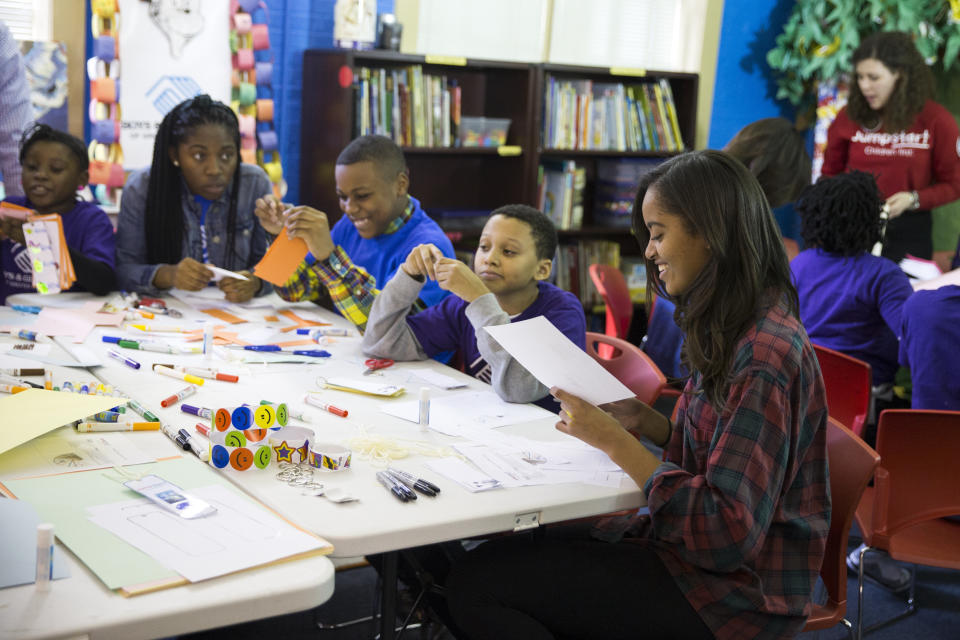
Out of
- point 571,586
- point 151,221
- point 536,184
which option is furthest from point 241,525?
point 536,184

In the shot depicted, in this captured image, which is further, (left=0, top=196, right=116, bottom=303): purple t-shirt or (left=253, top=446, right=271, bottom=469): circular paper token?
(left=0, top=196, right=116, bottom=303): purple t-shirt

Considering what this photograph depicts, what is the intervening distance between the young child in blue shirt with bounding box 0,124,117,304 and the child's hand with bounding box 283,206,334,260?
682 mm

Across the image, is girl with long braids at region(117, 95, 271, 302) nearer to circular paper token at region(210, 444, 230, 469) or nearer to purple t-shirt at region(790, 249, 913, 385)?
circular paper token at region(210, 444, 230, 469)

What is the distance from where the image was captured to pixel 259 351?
2.36 m

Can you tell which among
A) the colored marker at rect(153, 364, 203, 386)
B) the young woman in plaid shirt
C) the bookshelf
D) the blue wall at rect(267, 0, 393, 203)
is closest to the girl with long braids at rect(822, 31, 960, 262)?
the bookshelf

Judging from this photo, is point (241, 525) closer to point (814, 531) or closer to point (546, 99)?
point (814, 531)

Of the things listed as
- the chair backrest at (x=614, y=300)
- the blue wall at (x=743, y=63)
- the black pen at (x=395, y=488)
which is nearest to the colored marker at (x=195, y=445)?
the black pen at (x=395, y=488)

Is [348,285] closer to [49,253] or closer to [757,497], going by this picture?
[49,253]

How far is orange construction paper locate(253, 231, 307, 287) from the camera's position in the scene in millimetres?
2723

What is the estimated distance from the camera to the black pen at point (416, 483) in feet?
4.86

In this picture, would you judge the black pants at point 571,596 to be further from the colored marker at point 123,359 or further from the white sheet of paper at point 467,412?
the colored marker at point 123,359

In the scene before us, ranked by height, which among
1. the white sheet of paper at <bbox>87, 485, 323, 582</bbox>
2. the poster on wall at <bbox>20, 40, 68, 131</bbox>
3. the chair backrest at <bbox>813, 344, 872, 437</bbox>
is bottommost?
the chair backrest at <bbox>813, 344, 872, 437</bbox>

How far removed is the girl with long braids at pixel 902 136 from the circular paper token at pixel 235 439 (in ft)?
11.5

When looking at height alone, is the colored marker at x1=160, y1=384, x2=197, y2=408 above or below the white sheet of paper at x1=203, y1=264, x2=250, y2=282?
below
